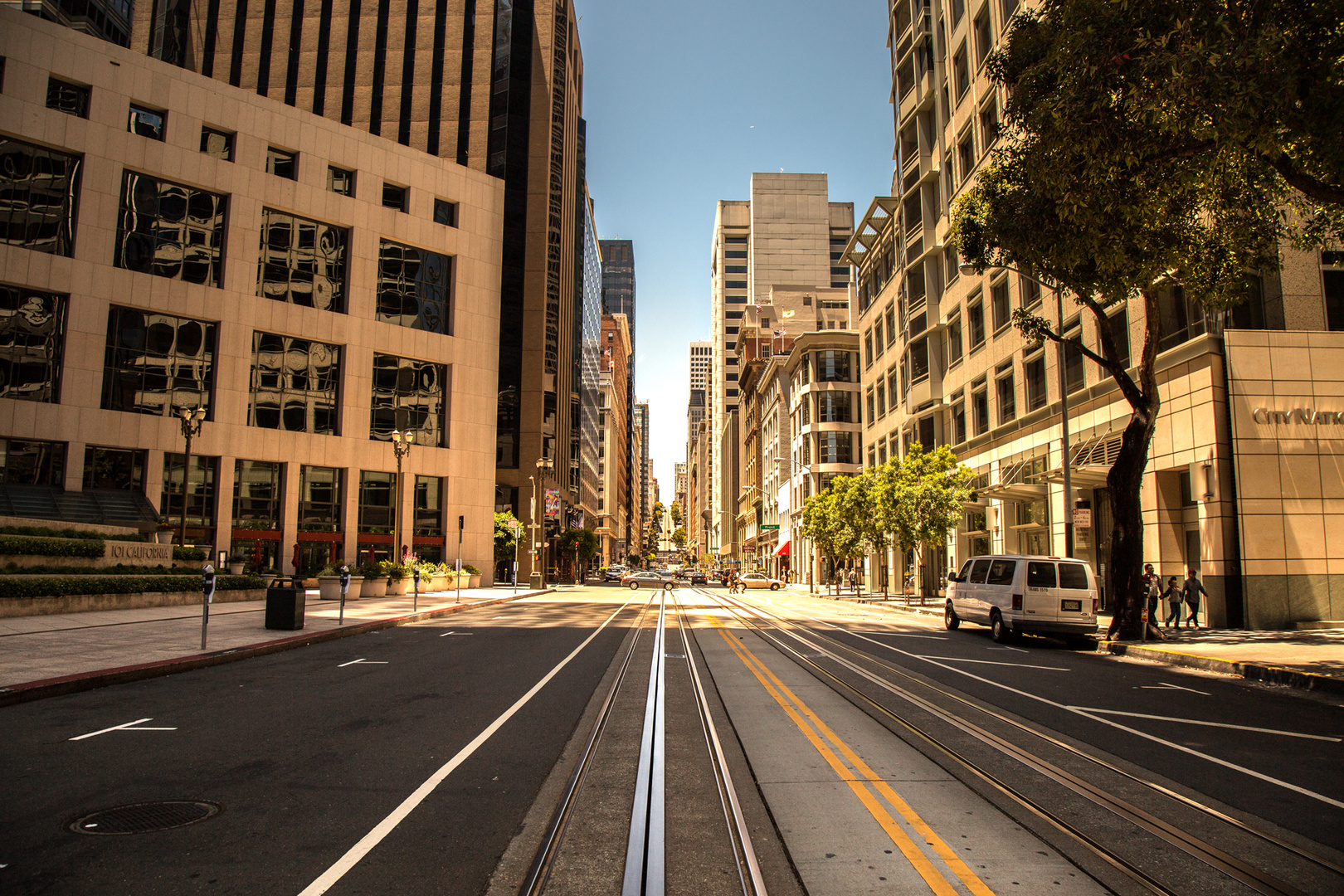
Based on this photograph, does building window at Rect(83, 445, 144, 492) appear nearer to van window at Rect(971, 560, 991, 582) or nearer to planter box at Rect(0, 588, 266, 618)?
planter box at Rect(0, 588, 266, 618)

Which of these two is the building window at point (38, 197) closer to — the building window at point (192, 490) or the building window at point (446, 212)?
the building window at point (192, 490)

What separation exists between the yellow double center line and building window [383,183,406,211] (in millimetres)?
50201

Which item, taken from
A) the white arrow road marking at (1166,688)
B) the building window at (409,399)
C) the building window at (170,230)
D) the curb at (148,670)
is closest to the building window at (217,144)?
the building window at (170,230)

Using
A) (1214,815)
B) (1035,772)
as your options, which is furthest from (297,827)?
(1214,815)

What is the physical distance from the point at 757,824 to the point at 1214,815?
3.38 metres

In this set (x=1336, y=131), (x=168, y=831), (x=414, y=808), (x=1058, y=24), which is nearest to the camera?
(x=168, y=831)

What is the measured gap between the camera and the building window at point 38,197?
132 feet

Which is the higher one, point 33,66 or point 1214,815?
point 33,66

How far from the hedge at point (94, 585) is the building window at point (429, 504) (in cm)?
2479

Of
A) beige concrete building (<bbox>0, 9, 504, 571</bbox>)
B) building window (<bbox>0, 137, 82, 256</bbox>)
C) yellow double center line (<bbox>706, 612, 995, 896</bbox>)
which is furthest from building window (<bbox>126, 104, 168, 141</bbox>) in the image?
yellow double center line (<bbox>706, 612, 995, 896</bbox>)

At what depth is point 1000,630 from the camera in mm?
20094

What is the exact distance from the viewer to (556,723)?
8.84 metres

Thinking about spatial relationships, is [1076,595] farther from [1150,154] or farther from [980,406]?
[980,406]

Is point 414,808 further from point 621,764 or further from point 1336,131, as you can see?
point 1336,131
